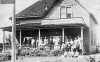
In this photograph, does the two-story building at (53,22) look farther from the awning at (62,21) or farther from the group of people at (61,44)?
the group of people at (61,44)

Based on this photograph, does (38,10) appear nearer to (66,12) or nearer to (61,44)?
(66,12)

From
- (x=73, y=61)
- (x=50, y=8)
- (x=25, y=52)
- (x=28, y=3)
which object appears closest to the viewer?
(x=73, y=61)

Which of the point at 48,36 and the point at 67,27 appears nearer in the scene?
the point at 67,27

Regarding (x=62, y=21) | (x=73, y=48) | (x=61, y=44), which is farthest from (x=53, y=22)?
(x=73, y=48)

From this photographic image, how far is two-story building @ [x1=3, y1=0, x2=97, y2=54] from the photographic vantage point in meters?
27.1

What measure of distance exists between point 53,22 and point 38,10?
3.34m

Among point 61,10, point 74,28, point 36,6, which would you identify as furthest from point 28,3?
point 74,28

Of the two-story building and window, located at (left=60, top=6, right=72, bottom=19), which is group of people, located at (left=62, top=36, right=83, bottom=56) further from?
window, located at (left=60, top=6, right=72, bottom=19)

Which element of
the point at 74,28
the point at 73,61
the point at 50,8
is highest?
the point at 50,8

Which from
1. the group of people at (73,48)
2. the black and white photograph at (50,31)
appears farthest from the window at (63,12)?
the group of people at (73,48)

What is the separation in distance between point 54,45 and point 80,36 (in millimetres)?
2565

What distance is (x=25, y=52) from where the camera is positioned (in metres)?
26.0

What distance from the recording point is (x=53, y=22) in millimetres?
27047

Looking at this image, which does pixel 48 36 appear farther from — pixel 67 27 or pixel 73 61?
pixel 73 61
